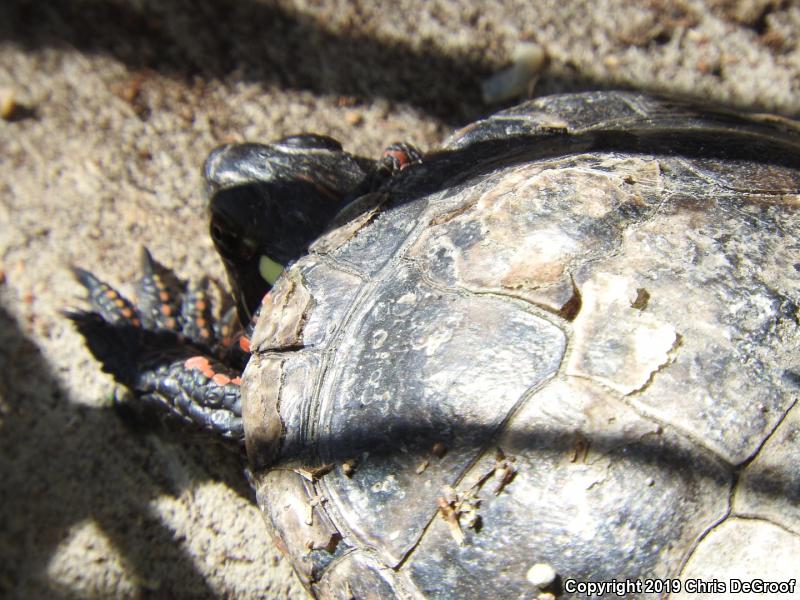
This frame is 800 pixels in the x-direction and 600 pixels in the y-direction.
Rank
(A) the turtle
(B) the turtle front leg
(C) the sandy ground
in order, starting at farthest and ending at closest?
(C) the sandy ground → (B) the turtle front leg → (A) the turtle

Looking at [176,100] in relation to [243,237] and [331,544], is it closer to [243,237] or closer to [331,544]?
[243,237]

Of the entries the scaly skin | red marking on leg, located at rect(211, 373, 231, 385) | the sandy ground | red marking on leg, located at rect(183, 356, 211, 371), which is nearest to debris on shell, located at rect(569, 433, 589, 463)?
the scaly skin

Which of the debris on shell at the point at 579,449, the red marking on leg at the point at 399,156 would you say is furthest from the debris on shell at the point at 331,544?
the red marking on leg at the point at 399,156

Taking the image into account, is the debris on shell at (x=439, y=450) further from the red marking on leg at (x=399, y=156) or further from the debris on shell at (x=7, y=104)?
the debris on shell at (x=7, y=104)

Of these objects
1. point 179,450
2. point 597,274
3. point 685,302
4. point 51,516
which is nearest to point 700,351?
point 685,302

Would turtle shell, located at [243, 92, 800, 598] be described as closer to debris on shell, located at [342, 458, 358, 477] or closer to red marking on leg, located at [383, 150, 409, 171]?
debris on shell, located at [342, 458, 358, 477]

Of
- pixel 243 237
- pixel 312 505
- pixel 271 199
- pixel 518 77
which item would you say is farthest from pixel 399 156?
pixel 312 505
